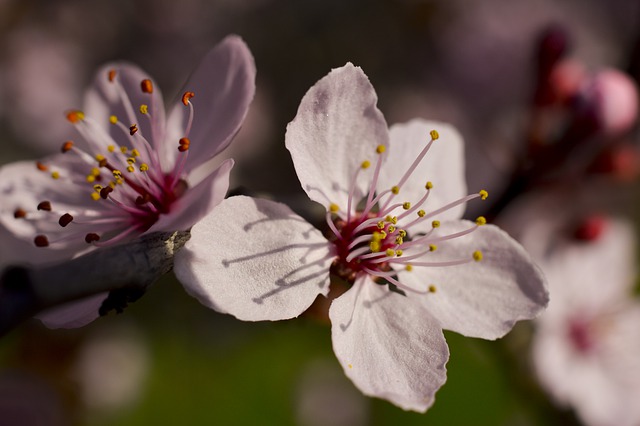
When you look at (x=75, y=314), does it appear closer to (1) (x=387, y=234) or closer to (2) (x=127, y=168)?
(2) (x=127, y=168)

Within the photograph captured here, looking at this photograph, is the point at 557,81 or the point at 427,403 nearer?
the point at 427,403

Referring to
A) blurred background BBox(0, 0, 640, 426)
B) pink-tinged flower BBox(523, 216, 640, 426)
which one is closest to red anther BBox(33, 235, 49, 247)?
blurred background BBox(0, 0, 640, 426)

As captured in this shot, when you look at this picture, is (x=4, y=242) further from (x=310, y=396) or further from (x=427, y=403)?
(x=310, y=396)

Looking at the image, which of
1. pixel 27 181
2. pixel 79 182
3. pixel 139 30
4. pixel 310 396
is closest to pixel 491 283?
pixel 79 182

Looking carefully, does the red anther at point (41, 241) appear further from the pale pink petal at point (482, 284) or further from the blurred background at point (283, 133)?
the pale pink petal at point (482, 284)

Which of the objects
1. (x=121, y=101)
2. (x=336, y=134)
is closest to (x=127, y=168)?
(x=121, y=101)

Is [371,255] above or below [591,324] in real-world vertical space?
above
